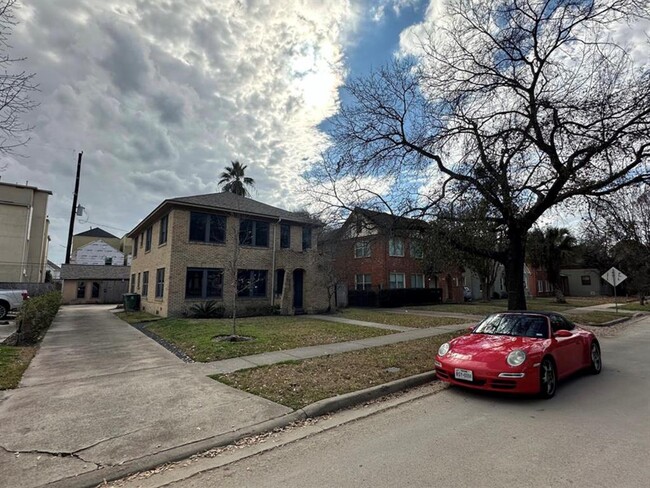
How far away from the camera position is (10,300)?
17.2 metres

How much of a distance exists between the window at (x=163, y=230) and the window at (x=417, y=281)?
20811 millimetres

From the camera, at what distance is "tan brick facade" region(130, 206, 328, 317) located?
1781 cm

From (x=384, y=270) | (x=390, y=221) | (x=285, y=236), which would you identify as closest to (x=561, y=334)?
(x=390, y=221)


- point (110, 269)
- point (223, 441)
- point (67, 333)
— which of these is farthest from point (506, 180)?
point (110, 269)

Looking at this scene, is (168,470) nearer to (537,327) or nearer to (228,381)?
(228,381)

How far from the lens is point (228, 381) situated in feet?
21.6

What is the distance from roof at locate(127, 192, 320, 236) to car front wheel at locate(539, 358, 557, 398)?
12.0 metres

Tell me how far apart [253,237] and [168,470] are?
17.2 m

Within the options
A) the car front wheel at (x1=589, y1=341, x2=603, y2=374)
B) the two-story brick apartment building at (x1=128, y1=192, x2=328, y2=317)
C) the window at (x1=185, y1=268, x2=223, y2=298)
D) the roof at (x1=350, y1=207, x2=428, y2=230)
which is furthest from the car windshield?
the window at (x1=185, y1=268, x2=223, y2=298)

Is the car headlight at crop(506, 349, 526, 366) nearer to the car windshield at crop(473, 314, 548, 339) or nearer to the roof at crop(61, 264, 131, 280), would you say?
the car windshield at crop(473, 314, 548, 339)

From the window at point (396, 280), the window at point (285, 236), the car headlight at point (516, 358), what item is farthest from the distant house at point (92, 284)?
the car headlight at point (516, 358)

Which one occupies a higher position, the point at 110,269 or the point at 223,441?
the point at 110,269

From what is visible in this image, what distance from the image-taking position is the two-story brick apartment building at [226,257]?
59.1 ft

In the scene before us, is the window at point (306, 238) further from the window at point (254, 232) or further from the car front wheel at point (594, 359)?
the car front wheel at point (594, 359)
